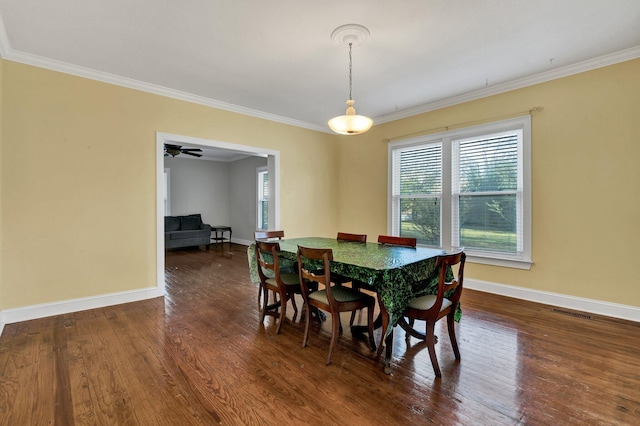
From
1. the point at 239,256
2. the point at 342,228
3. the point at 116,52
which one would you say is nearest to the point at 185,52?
the point at 116,52

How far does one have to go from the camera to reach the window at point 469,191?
376 cm

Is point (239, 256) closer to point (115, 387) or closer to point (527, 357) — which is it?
point (115, 387)

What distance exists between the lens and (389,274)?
6.44 feet

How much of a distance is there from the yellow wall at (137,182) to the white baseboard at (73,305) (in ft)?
0.21

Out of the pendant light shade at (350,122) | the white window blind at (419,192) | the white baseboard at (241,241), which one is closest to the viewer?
the pendant light shade at (350,122)

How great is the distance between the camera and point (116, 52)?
295cm

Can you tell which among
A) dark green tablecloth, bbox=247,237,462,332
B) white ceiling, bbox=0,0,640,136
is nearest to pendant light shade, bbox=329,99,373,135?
white ceiling, bbox=0,0,640,136

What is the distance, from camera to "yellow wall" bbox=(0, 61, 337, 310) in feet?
9.79

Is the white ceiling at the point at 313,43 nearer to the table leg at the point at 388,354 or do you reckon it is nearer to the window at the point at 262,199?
the table leg at the point at 388,354

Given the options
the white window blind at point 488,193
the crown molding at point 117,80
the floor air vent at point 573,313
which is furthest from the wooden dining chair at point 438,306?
the crown molding at point 117,80

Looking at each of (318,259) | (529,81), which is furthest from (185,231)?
(529,81)

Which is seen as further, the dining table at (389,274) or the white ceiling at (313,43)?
the white ceiling at (313,43)

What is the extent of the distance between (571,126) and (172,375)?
15.2 ft

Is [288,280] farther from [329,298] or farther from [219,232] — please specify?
[219,232]
